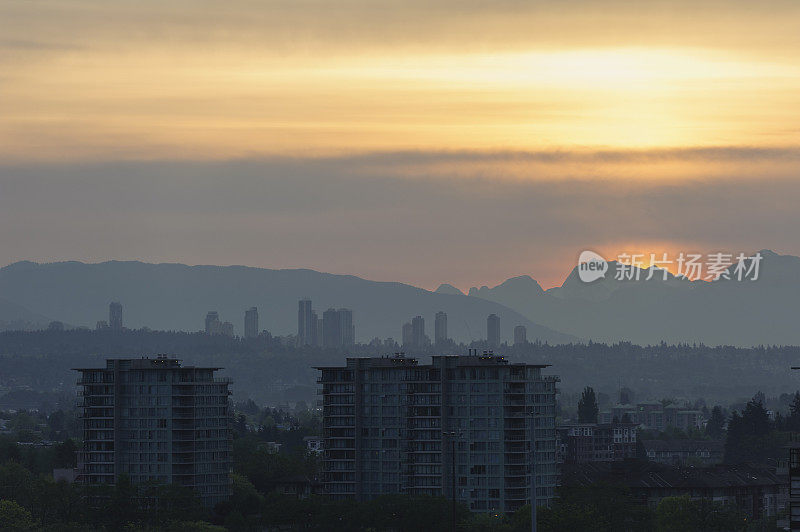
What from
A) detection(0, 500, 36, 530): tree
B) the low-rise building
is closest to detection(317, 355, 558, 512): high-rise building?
the low-rise building

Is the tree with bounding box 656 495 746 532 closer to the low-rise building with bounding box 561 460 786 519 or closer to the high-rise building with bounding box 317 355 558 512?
the high-rise building with bounding box 317 355 558 512

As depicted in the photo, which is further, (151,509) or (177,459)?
(177,459)

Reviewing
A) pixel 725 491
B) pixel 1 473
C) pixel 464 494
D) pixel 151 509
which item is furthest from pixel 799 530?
pixel 1 473

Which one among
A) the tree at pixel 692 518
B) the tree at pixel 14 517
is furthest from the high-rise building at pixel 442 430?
the tree at pixel 14 517

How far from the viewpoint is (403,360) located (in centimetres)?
16788

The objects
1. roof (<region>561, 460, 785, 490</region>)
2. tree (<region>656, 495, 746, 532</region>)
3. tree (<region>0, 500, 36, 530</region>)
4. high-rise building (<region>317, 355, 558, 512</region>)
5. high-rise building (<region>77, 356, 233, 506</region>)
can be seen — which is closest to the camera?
tree (<region>0, 500, 36, 530</region>)

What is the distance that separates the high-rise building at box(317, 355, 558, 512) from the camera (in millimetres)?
156375

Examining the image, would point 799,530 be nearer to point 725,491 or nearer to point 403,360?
point 403,360

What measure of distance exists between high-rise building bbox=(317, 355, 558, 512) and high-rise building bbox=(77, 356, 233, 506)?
517 inches

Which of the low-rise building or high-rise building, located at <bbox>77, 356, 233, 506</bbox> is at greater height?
Answer: high-rise building, located at <bbox>77, 356, 233, 506</bbox>

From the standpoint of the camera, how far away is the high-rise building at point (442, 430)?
156 metres

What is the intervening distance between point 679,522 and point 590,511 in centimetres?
1031

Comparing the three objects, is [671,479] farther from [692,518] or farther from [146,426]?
[146,426]

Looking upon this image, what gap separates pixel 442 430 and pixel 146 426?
30366mm
